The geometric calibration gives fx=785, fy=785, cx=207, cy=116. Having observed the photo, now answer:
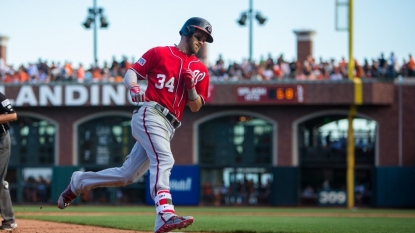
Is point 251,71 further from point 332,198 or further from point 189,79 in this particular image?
point 189,79

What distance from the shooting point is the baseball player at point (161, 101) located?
862cm

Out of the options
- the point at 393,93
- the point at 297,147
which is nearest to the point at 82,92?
the point at 297,147

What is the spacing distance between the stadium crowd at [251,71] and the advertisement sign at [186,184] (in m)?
4.03

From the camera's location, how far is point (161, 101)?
8820 millimetres

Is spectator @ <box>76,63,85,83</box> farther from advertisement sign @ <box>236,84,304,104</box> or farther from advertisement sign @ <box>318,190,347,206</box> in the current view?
advertisement sign @ <box>318,190,347,206</box>

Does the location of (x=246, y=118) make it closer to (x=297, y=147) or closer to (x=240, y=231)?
(x=297, y=147)

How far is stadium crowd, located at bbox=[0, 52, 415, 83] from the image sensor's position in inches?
1265

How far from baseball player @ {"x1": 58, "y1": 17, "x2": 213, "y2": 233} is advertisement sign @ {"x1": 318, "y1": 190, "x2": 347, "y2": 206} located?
24208 millimetres

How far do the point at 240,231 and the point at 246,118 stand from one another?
69.2 feet

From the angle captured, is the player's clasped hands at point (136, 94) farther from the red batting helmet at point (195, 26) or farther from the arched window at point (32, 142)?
the arched window at point (32, 142)

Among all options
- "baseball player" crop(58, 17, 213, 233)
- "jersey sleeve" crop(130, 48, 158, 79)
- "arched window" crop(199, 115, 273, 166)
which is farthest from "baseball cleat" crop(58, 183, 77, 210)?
"arched window" crop(199, 115, 273, 166)

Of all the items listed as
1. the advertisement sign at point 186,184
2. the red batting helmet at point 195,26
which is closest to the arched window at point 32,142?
the advertisement sign at point 186,184

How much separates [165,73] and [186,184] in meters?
24.5

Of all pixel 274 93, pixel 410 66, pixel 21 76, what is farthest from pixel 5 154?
pixel 410 66
